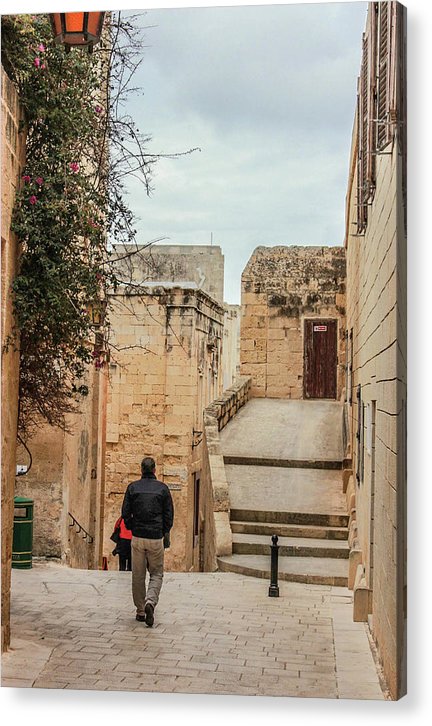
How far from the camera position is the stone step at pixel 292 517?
10.0 metres

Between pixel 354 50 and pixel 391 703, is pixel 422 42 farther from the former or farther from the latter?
pixel 391 703

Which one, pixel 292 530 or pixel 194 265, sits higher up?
pixel 194 265

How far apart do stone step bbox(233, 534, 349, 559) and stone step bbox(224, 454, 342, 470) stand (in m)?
1.70

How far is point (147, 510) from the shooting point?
22.4 ft

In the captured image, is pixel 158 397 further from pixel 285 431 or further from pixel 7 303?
pixel 7 303

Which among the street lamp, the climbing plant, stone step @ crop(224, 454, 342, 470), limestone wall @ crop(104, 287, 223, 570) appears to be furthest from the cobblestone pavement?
limestone wall @ crop(104, 287, 223, 570)

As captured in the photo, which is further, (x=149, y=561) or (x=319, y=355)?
(x=319, y=355)

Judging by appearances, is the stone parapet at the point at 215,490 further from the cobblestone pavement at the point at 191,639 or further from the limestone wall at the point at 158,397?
the limestone wall at the point at 158,397

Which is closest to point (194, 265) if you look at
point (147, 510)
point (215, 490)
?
point (215, 490)

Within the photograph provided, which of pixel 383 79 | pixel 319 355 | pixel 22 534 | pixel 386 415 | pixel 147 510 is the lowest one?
Result: pixel 22 534

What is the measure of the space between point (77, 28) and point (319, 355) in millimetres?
11979

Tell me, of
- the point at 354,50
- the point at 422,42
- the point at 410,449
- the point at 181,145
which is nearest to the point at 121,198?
the point at 181,145

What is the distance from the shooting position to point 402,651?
15.3 ft

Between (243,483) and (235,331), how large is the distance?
816 inches
